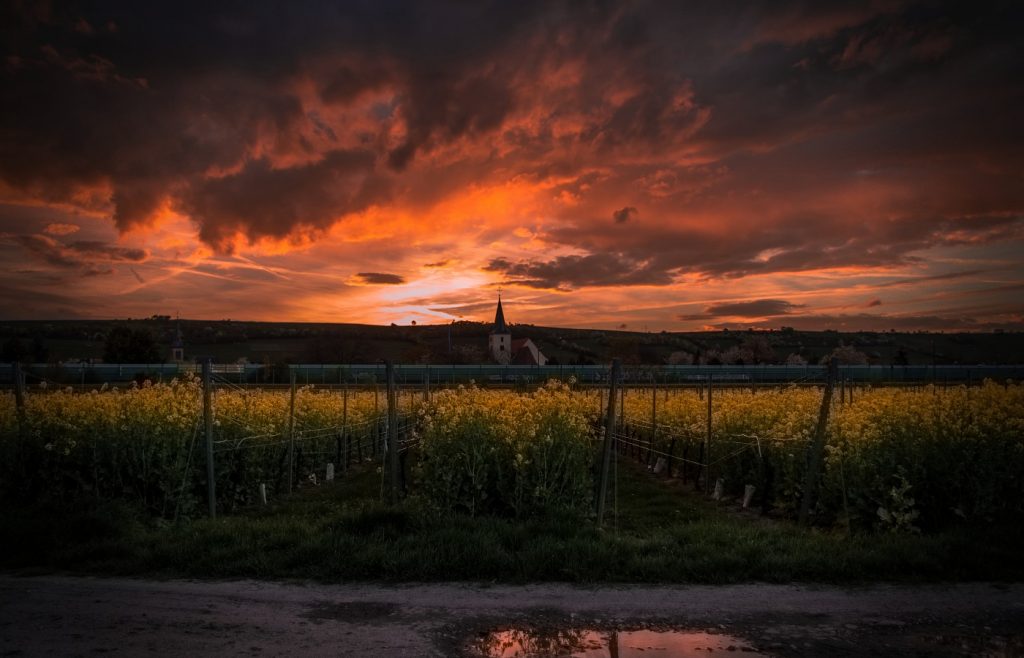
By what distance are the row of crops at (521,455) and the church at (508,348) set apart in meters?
103

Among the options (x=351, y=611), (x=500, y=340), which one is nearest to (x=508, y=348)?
(x=500, y=340)

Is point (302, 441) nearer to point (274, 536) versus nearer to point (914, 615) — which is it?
point (274, 536)

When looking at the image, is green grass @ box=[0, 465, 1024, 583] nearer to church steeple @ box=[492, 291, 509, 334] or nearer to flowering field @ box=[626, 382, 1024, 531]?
flowering field @ box=[626, 382, 1024, 531]

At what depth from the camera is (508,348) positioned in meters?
138

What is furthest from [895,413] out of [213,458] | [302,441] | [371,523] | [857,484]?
[302,441]

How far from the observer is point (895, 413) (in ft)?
38.4

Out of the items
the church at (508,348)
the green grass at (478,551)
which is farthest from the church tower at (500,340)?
the green grass at (478,551)

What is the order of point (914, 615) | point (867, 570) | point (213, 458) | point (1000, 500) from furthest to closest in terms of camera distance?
point (213, 458) → point (1000, 500) → point (867, 570) → point (914, 615)

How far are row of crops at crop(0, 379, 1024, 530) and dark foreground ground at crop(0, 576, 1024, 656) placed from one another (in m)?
3.34

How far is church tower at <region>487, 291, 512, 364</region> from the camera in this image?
437 ft

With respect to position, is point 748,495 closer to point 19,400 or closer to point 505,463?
point 505,463

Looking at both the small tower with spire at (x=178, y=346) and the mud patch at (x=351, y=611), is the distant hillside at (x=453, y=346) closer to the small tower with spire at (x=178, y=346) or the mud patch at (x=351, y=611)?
the small tower with spire at (x=178, y=346)

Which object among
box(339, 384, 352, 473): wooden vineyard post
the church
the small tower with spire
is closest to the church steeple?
the church

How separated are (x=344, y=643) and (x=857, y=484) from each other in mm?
8525
